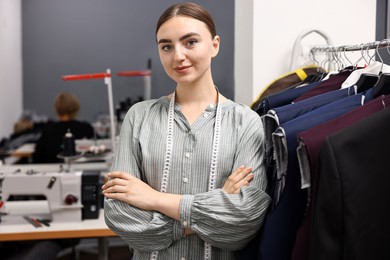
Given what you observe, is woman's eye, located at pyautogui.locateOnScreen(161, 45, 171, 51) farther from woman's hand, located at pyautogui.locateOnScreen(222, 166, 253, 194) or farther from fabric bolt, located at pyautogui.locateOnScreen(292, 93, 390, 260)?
fabric bolt, located at pyautogui.locateOnScreen(292, 93, 390, 260)

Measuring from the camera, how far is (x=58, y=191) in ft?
7.86

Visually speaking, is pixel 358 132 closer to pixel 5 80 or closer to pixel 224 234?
pixel 224 234

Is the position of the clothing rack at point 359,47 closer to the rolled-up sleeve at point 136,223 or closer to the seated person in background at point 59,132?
the rolled-up sleeve at point 136,223

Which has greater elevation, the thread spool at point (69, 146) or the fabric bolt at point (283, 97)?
the fabric bolt at point (283, 97)

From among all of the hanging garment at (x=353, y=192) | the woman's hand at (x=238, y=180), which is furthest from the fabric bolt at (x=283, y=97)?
the hanging garment at (x=353, y=192)

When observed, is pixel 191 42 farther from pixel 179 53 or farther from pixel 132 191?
pixel 132 191

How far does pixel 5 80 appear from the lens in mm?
5203

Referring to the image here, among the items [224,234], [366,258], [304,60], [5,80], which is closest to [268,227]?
[224,234]

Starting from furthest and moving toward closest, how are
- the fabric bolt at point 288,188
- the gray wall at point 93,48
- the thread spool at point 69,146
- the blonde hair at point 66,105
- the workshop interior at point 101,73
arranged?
the gray wall at point 93,48, the blonde hair at point 66,105, the thread spool at point 69,146, the workshop interior at point 101,73, the fabric bolt at point 288,188

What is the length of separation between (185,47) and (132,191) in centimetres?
44

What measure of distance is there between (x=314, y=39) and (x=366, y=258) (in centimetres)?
129

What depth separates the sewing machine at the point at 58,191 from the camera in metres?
2.37

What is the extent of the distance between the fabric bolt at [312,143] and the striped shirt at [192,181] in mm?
222

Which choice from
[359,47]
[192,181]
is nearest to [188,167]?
[192,181]
